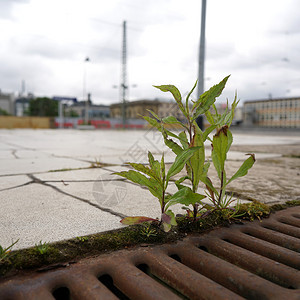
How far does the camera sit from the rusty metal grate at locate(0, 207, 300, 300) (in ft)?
2.81

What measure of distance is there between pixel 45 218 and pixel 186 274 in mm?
805

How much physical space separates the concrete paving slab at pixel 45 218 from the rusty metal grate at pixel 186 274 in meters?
0.23

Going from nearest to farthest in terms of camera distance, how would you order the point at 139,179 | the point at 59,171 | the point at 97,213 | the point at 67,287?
the point at 67,287 → the point at 139,179 → the point at 97,213 → the point at 59,171

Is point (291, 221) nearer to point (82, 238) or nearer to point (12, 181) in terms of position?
point (82, 238)

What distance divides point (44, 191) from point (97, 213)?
65 cm

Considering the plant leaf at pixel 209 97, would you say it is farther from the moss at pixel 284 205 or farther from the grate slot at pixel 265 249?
the moss at pixel 284 205

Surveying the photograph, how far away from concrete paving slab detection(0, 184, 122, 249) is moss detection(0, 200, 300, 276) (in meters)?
0.07

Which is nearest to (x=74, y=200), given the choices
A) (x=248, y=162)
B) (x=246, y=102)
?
(x=248, y=162)

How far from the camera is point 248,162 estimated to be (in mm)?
1391

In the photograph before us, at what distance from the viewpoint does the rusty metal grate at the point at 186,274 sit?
2.81ft

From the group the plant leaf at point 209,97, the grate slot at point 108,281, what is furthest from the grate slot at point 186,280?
the plant leaf at point 209,97

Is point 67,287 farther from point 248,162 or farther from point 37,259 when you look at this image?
point 248,162

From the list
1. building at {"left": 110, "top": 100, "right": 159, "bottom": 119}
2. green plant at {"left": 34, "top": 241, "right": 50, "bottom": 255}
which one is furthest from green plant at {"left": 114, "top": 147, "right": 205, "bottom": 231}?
building at {"left": 110, "top": 100, "right": 159, "bottom": 119}

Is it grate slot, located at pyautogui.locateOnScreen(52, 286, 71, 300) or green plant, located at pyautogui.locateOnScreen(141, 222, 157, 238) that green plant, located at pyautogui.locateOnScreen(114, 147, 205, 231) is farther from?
grate slot, located at pyautogui.locateOnScreen(52, 286, 71, 300)
